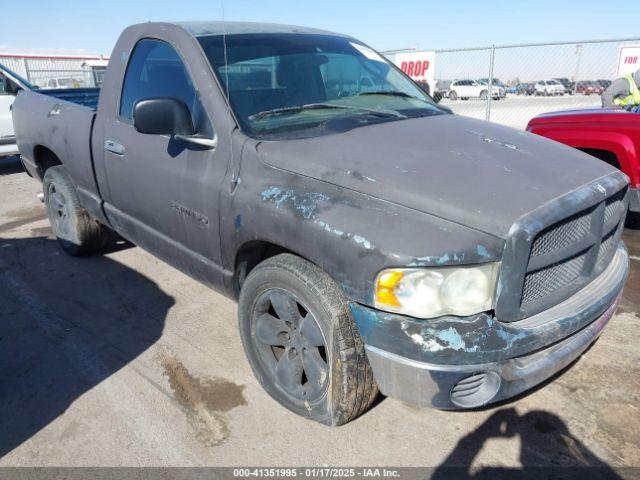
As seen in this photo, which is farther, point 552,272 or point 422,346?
point 552,272

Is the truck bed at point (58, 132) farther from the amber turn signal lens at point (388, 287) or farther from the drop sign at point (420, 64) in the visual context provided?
the drop sign at point (420, 64)

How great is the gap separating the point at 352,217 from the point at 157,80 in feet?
6.52

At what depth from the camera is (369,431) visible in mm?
2582

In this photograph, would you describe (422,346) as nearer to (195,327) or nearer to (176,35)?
(195,327)

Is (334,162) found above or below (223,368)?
above

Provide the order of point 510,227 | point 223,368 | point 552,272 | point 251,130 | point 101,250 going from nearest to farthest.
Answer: point 510,227
point 552,272
point 251,130
point 223,368
point 101,250

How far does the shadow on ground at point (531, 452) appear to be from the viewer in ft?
7.55

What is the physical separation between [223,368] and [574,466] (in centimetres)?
191

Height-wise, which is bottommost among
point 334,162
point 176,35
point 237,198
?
point 237,198

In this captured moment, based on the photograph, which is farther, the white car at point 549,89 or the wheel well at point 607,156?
the white car at point 549,89

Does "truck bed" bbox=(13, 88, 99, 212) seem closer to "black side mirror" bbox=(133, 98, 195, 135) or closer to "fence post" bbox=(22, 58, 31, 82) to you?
"black side mirror" bbox=(133, 98, 195, 135)

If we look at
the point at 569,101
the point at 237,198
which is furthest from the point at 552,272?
the point at 569,101

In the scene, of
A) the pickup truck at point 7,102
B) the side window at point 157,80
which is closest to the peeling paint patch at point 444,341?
the side window at point 157,80

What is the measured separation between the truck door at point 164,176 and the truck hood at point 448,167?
510 millimetres
